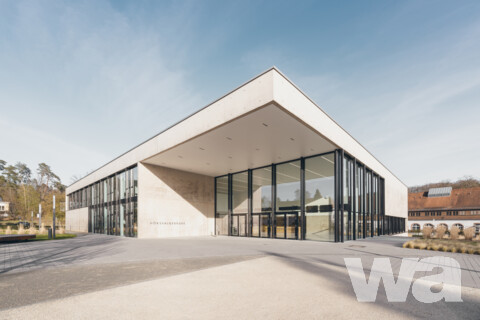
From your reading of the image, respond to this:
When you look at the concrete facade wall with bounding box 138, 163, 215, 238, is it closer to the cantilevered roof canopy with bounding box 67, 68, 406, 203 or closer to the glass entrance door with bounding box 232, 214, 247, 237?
the cantilevered roof canopy with bounding box 67, 68, 406, 203

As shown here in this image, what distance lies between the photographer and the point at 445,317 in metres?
3.91

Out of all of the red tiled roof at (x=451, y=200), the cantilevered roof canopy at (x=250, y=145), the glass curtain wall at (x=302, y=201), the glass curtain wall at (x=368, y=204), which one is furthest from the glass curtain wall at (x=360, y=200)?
the red tiled roof at (x=451, y=200)

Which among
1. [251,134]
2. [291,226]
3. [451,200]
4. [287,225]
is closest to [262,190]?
[287,225]

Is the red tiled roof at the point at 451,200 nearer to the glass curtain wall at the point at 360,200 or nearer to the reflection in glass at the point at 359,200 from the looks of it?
the glass curtain wall at the point at 360,200

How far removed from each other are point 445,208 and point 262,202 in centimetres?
4506

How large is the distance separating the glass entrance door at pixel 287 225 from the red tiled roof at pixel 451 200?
4474cm

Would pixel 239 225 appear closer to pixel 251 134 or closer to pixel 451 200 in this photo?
pixel 251 134

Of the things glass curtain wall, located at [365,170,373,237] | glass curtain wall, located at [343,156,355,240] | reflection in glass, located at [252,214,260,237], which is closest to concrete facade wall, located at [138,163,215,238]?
reflection in glass, located at [252,214,260,237]

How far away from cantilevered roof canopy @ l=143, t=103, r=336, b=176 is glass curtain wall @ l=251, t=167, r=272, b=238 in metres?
1.06

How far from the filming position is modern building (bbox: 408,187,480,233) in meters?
45.3

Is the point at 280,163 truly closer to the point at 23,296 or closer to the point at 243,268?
the point at 243,268

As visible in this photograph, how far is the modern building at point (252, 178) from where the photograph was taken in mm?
13609

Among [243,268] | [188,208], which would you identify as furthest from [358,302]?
[188,208]

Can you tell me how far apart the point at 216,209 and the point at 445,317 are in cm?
2396
